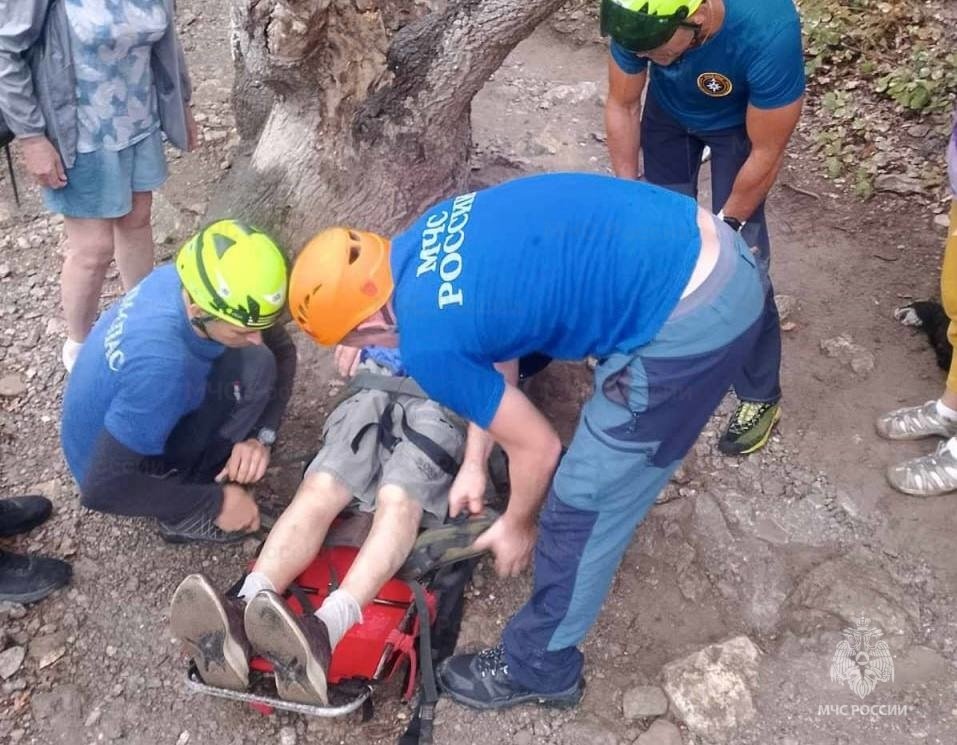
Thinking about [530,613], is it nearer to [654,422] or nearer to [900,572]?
[654,422]

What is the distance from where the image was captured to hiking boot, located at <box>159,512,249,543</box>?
11.3ft

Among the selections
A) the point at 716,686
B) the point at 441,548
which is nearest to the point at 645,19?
the point at 441,548

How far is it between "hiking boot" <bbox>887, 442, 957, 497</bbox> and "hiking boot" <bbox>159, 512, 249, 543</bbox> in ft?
8.89

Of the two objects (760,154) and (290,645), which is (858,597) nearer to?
(760,154)

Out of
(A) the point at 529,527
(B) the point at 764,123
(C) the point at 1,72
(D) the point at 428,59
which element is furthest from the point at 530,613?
(C) the point at 1,72

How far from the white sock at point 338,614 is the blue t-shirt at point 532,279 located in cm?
94

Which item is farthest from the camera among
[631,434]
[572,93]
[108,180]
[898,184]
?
[572,93]

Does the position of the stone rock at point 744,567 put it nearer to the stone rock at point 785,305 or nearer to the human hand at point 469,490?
the human hand at point 469,490

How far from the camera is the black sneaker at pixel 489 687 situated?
3.08 metres

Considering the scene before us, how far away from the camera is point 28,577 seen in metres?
3.35

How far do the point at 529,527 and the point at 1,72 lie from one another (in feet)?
8.11

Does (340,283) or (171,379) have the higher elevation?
(340,283)

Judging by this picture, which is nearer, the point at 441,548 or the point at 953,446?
the point at 441,548

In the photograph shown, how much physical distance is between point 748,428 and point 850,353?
0.94 meters
